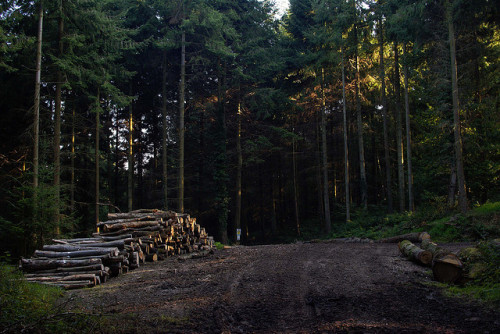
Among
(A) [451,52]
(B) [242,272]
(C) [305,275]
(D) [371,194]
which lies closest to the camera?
(C) [305,275]

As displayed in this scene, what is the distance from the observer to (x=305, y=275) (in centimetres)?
819

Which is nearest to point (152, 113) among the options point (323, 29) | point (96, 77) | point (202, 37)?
point (202, 37)

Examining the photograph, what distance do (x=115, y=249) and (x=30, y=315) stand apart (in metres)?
5.44

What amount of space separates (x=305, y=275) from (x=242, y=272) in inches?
68.3

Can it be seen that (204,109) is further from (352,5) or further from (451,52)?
(451,52)

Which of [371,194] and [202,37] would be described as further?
[371,194]

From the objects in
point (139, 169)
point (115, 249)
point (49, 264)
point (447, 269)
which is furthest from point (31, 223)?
point (139, 169)

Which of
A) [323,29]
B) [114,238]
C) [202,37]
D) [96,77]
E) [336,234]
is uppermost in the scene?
[323,29]

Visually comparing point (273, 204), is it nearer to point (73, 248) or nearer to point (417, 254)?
point (417, 254)

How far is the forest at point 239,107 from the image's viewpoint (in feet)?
53.3

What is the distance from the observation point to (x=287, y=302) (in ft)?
19.3

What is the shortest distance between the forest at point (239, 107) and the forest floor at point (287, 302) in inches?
291

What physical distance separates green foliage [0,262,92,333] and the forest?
714cm

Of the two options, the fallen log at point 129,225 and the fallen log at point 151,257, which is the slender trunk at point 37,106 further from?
the fallen log at point 151,257
